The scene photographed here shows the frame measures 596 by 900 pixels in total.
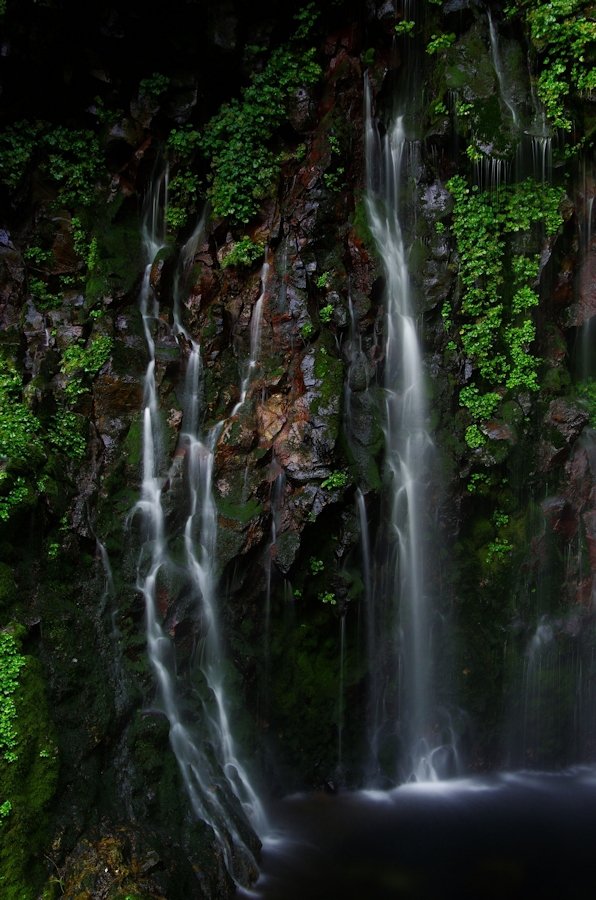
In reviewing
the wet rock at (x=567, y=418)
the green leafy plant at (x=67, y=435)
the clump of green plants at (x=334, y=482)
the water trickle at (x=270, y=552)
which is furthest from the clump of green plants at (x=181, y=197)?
the wet rock at (x=567, y=418)

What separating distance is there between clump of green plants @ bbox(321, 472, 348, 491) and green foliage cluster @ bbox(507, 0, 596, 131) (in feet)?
23.7

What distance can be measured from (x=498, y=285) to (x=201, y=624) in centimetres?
740

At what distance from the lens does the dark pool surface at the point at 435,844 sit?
22.9 ft

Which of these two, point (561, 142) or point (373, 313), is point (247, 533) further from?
point (561, 142)

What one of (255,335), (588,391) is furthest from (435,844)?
(588,391)

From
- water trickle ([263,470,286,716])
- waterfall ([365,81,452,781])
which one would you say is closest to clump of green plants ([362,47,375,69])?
waterfall ([365,81,452,781])

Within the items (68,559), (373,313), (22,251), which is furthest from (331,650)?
(22,251)

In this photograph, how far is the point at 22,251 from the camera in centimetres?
971

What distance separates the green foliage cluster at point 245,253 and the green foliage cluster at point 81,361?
8.25 feet

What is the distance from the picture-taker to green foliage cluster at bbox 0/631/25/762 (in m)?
5.81

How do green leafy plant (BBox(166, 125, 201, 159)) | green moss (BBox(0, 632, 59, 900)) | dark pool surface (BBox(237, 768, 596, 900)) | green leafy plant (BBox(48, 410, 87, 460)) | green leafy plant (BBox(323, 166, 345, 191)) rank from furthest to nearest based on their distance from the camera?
green leafy plant (BBox(166, 125, 201, 159)), green leafy plant (BBox(323, 166, 345, 191)), green leafy plant (BBox(48, 410, 87, 460)), dark pool surface (BBox(237, 768, 596, 900)), green moss (BBox(0, 632, 59, 900))

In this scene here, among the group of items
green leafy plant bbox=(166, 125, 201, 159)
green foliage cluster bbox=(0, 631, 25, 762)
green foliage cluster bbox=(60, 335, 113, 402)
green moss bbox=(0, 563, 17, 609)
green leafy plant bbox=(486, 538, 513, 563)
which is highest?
green leafy plant bbox=(166, 125, 201, 159)

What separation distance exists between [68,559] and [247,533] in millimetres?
2462

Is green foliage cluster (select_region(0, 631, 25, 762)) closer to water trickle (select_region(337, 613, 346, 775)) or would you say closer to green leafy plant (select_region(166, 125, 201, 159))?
water trickle (select_region(337, 613, 346, 775))
